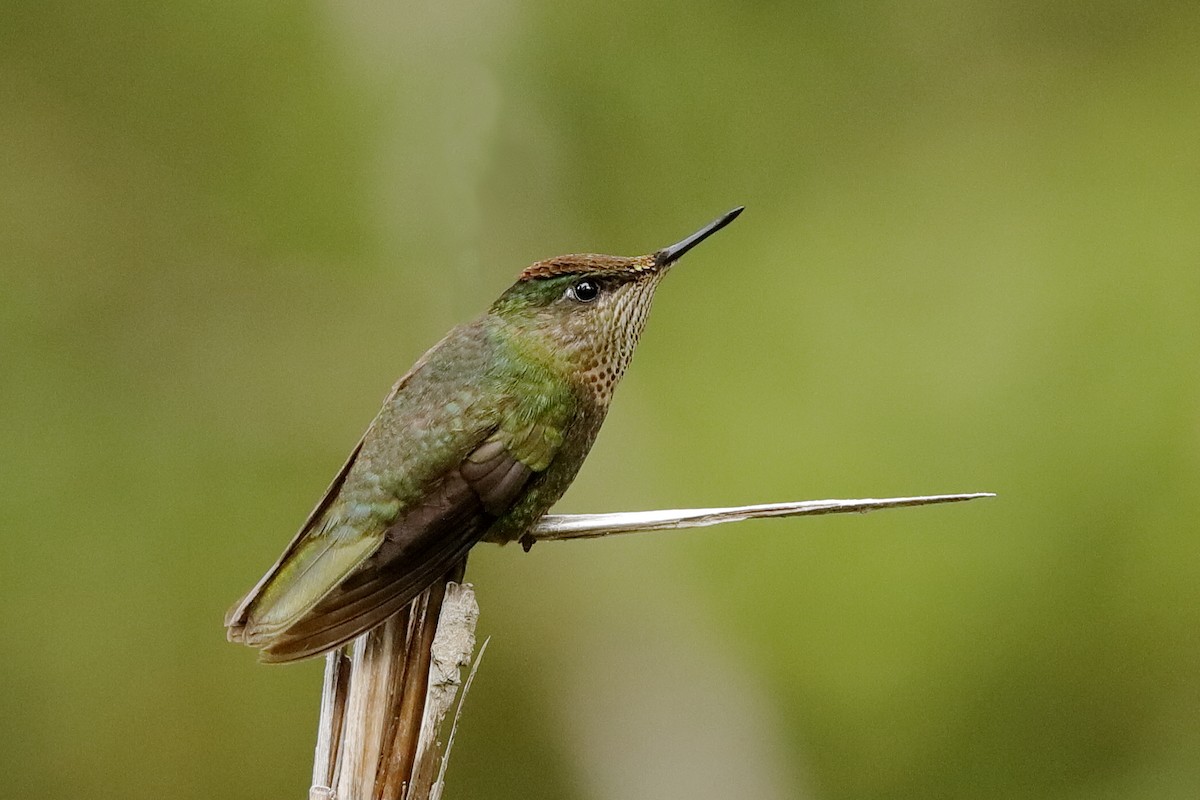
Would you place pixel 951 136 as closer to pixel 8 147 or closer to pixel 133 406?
pixel 133 406

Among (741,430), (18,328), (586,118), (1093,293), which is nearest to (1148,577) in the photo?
(1093,293)

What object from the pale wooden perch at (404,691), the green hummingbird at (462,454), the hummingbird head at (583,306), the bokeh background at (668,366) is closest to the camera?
the pale wooden perch at (404,691)

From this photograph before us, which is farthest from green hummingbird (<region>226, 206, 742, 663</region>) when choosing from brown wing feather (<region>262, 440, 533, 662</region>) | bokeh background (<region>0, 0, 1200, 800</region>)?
bokeh background (<region>0, 0, 1200, 800</region>)

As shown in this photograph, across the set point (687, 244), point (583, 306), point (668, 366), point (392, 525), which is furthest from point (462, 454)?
point (668, 366)

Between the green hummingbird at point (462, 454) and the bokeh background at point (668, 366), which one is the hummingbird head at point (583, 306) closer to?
the green hummingbird at point (462, 454)

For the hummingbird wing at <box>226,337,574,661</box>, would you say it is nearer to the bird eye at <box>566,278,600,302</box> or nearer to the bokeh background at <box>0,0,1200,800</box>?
the bird eye at <box>566,278,600,302</box>

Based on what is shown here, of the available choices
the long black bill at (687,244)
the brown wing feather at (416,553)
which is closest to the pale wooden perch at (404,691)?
the brown wing feather at (416,553)

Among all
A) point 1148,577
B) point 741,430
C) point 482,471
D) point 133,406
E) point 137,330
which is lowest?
point 1148,577
